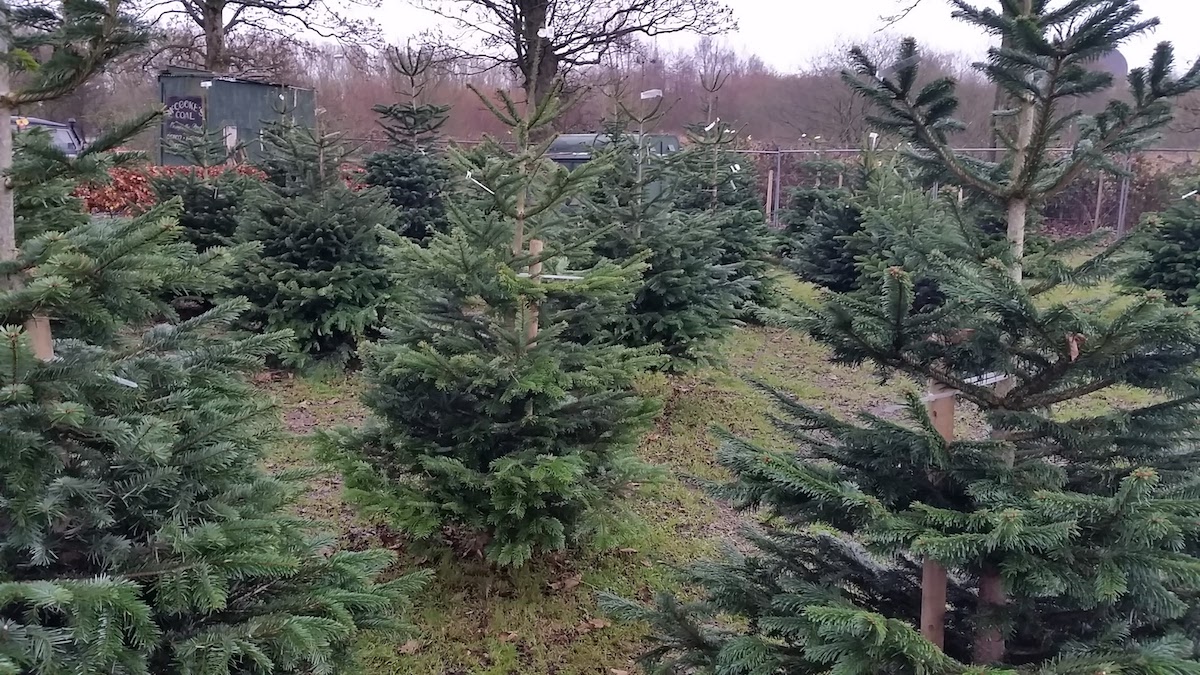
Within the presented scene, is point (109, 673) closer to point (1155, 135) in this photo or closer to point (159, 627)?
point (159, 627)

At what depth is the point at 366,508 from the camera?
11.9 feet

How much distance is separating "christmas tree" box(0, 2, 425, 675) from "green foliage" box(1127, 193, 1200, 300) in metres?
11.5

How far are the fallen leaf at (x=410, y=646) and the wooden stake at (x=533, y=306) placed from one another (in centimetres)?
138

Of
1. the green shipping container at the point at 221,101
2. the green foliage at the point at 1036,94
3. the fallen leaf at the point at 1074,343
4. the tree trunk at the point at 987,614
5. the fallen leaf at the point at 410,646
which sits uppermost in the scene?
the green shipping container at the point at 221,101

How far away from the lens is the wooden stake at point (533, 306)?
3.77 metres

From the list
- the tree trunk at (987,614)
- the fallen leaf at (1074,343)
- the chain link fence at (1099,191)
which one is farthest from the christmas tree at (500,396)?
the chain link fence at (1099,191)

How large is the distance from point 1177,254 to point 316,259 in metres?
10.9

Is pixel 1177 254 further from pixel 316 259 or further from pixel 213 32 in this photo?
pixel 213 32

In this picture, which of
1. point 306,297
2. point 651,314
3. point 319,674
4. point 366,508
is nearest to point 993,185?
point 319,674

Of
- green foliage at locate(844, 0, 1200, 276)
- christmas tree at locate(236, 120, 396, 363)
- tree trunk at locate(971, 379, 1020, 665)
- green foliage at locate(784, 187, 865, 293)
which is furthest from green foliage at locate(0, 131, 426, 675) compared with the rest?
green foliage at locate(784, 187, 865, 293)

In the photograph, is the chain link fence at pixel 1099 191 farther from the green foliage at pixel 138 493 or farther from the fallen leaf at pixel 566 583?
the green foliage at pixel 138 493

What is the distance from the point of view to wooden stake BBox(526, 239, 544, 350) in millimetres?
3771

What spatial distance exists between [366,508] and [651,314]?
3.51m

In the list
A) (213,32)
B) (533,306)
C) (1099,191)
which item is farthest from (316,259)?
(1099,191)
